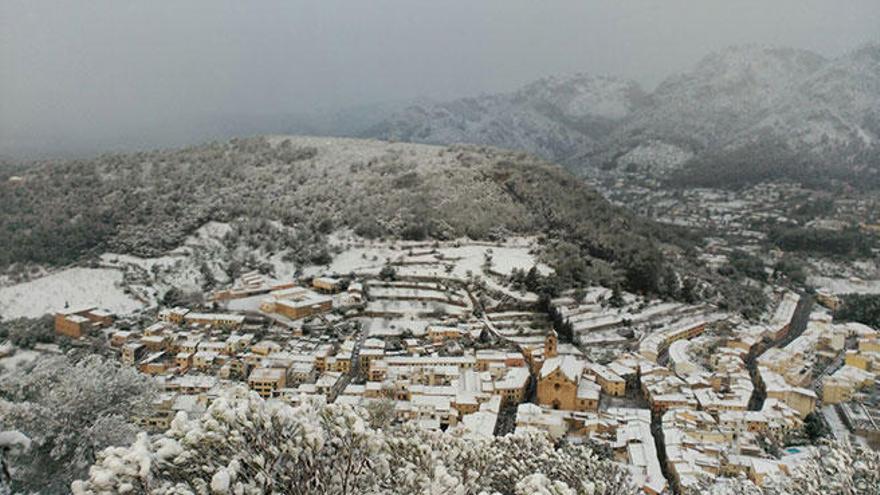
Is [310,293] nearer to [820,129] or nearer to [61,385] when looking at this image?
Answer: [61,385]

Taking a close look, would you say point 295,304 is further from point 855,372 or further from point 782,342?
point 855,372

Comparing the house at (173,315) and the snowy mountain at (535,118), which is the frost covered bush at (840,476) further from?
the snowy mountain at (535,118)

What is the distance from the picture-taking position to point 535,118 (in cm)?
11619

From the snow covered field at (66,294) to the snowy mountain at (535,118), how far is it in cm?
7893

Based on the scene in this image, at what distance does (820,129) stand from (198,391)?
8669cm

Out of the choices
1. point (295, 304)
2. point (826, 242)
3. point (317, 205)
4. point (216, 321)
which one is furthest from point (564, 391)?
point (826, 242)

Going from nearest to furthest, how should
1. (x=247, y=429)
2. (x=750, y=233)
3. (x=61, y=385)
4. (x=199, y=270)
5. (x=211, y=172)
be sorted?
(x=247, y=429) → (x=61, y=385) → (x=199, y=270) → (x=211, y=172) → (x=750, y=233)

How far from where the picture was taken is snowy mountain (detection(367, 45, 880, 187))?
8131 cm

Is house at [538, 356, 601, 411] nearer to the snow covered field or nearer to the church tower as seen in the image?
the church tower

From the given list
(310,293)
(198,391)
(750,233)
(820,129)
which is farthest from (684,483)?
(820,129)

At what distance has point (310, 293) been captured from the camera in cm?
2577

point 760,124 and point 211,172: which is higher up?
point 211,172

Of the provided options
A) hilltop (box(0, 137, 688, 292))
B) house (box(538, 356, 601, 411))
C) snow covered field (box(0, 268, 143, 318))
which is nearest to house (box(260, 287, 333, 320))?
hilltop (box(0, 137, 688, 292))

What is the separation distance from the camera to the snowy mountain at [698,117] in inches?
3201
